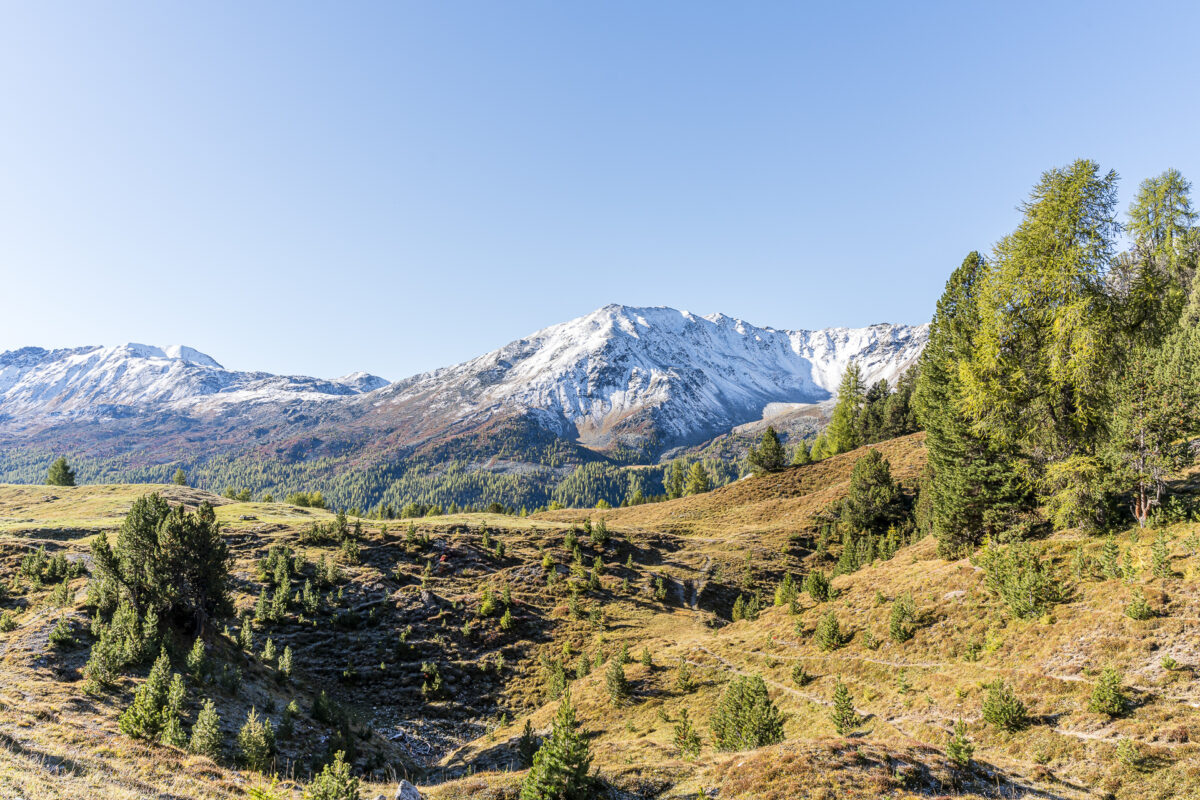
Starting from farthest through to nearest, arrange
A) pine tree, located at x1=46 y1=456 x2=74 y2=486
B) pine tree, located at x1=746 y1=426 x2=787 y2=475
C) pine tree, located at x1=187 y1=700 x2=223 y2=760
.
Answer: pine tree, located at x1=46 y1=456 x2=74 y2=486 < pine tree, located at x1=746 y1=426 x2=787 y2=475 < pine tree, located at x1=187 y1=700 x2=223 y2=760

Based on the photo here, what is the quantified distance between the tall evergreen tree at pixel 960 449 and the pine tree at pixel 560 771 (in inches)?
1007

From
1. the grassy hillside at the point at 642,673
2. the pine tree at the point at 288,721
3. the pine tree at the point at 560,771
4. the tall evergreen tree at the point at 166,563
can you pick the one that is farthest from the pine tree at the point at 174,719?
the pine tree at the point at 560,771

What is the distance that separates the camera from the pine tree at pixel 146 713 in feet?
64.3

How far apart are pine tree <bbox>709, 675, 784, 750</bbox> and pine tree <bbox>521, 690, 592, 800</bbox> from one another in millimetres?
8762

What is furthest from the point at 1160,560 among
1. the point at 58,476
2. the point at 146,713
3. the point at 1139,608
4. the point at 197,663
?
the point at 58,476

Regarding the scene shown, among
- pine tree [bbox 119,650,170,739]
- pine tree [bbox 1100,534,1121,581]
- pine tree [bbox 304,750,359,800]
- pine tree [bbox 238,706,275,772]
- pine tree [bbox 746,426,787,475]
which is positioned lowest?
pine tree [bbox 238,706,275,772]

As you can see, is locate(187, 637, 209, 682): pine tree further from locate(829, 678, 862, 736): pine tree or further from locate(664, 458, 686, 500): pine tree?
locate(664, 458, 686, 500): pine tree

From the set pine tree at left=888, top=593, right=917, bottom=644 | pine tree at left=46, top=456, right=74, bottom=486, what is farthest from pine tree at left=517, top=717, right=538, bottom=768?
pine tree at left=46, top=456, right=74, bottom=486

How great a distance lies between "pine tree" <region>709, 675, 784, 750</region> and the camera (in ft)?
64.4

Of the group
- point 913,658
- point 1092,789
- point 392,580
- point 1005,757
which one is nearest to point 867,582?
point 913,658

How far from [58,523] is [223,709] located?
5614cm

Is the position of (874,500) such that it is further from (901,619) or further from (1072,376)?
(1072,376)

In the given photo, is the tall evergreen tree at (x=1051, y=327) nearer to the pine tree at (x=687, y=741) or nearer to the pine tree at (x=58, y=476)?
the pine tree at (x=687, y=741)

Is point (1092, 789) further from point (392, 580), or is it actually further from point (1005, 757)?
point (392, 580)
